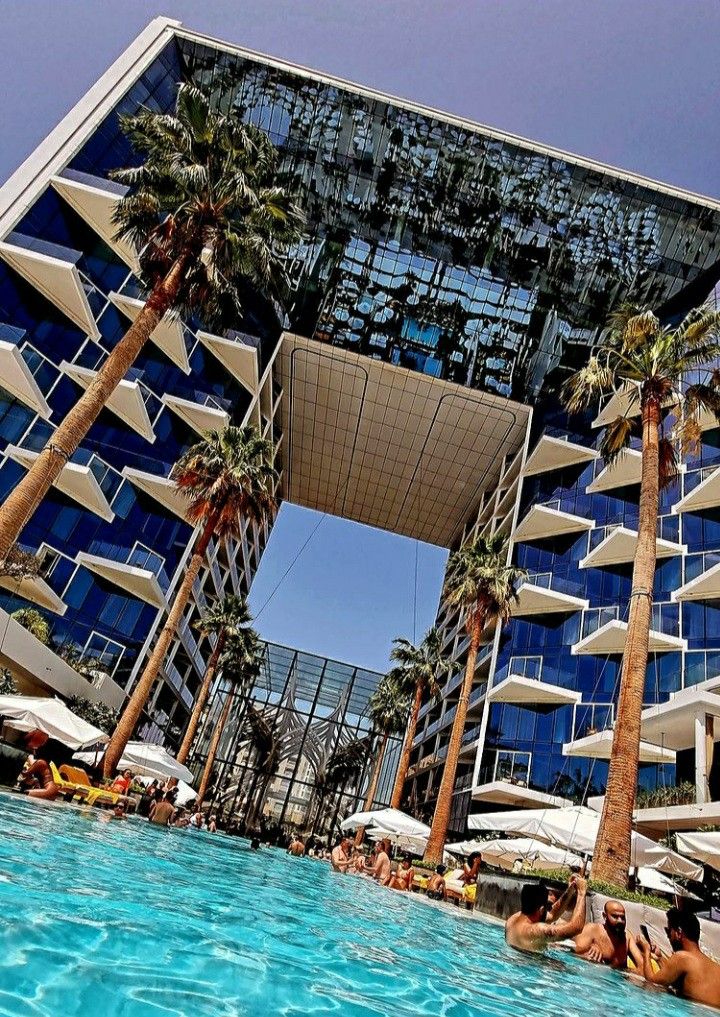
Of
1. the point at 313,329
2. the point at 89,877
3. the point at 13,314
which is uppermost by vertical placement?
the point at 313,329

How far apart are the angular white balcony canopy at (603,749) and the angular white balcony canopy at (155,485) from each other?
2305 centimetres

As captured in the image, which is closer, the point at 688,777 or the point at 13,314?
the point at 688,777

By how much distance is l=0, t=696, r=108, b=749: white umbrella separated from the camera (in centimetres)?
1822

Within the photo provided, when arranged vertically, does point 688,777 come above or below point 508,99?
below

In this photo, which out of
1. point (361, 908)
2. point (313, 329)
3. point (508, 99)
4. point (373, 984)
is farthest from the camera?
point (313, 329)

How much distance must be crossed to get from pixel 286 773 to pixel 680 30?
58.1 m

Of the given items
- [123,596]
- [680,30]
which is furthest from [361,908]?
[680,30]

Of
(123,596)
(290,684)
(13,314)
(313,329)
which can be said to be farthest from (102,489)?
(290,684)

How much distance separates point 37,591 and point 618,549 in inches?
1236

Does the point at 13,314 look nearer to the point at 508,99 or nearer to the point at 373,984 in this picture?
the point at 508,99

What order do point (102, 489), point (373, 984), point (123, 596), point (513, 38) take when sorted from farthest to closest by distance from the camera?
point (123, 596), point (102, 489), point (513, 38), point (373, 984)

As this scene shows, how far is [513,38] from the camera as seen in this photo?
2544cm

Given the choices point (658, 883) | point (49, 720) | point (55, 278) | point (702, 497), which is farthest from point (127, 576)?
point (702, 497)

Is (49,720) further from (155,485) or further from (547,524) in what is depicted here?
(547,524)
